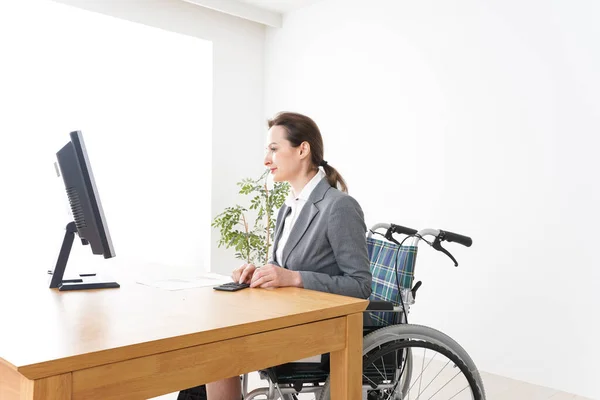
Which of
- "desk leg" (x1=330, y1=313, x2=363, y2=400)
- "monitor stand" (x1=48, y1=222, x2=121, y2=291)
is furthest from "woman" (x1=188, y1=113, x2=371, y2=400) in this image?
"monitor stand" (x1=48, y1=222, x2=121, y2=291)

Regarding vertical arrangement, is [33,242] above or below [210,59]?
below

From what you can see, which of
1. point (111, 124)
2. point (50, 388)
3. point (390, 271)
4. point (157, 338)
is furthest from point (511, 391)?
point (111, 124)

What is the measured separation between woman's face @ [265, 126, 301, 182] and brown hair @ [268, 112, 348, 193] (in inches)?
0.8

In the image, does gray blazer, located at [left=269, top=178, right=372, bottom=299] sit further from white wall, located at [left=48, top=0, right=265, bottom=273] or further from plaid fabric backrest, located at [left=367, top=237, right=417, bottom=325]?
white wall, located at [left=48, top=0, right=265, bottom=273]

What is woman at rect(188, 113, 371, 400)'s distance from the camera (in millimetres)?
1558

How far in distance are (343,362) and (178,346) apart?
47 centimetres

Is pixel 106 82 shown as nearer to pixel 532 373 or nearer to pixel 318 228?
pixel 318 228

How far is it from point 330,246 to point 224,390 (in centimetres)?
54

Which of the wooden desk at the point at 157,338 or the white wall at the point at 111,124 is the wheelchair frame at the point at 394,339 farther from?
the white wall at the point at 111,124

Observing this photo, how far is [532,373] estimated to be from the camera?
9.62ft

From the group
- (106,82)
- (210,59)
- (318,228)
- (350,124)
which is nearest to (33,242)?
(106,82)

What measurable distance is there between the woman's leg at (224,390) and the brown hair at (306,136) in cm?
72

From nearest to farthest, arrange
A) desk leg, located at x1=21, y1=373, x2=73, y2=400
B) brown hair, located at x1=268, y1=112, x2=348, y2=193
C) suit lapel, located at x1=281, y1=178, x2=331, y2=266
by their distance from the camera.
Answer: desk leg, located at x1=21, y1=373, x2=73, y2=400, suit lapel, located at x1=281, y1=178, x2=331, y2=266, brown hair, located at x1=268, y1=112, x2=348, y2=193

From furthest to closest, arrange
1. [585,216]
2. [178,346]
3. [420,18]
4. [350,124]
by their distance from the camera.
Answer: [350,124]
[420,18]
[585,216]
[178,346]
